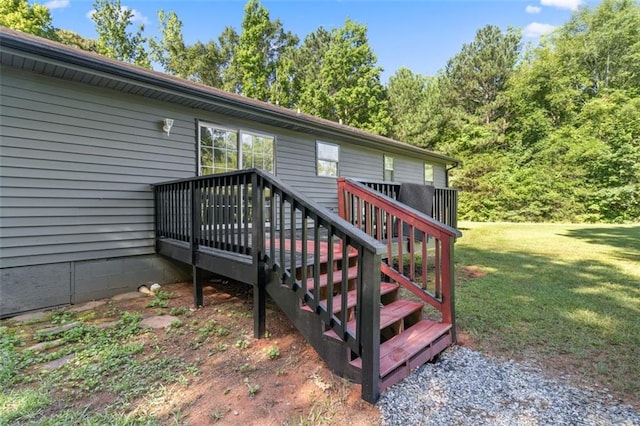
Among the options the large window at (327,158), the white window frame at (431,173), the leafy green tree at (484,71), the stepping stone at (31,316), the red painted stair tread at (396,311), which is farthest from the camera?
the leafy green tree at (484,71)

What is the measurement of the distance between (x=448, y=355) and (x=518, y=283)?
10.2 feet

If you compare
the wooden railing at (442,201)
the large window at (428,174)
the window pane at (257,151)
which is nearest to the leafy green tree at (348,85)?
the large window at (428,174)

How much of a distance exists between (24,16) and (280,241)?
66.7 ft

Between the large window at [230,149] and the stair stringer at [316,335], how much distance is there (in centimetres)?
369

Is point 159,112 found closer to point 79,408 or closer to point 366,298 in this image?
point 79,408

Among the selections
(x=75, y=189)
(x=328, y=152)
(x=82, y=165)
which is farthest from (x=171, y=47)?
(x=75, y=189)

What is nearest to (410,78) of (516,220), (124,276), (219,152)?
(516,220)

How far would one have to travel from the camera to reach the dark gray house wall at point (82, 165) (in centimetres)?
388

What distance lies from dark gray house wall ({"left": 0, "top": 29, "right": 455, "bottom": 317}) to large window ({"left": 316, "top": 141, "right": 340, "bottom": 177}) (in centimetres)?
237

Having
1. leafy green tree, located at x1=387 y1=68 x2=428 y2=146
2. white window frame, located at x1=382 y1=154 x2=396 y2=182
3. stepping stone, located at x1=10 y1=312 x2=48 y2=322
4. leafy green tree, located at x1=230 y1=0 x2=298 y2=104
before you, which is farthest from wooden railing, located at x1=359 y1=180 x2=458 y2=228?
leafy green tree, located at x1=230 y1=0 x2=298 y2=104

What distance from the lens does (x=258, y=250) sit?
3.03 meters

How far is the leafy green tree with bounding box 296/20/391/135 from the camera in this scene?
2181 cm

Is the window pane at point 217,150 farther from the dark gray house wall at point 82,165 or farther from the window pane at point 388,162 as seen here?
the window pane at point 388,162

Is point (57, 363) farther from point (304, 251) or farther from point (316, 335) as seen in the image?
point (304, 251)
